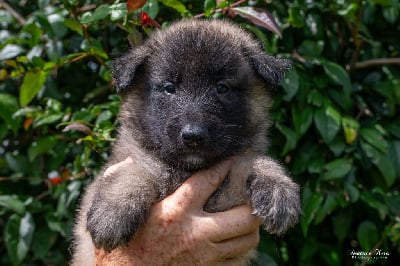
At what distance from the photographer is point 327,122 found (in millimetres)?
3586

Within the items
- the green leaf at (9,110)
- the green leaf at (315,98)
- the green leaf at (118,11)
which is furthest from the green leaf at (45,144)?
the green leaf at (315,98)

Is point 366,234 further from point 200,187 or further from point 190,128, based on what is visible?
point 190,128

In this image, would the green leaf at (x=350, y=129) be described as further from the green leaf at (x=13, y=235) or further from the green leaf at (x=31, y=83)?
the green leaf at (x=13, y=235)

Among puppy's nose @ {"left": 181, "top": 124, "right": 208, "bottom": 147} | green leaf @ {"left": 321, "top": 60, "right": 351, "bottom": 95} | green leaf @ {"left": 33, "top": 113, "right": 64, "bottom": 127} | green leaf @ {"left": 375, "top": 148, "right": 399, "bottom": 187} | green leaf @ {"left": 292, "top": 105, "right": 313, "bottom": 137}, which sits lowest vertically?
green leaf @ {"left": 375, "top": 148, "right": 399, "bottom": 187}

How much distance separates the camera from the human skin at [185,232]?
2777 mm

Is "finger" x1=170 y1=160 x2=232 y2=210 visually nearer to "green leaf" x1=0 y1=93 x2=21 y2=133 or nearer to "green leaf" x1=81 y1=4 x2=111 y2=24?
"green leaf" x1=81 y1=4 x2=111 y2=24

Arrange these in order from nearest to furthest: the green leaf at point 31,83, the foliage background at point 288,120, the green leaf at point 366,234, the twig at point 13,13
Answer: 1. the green leaf at point 31,83
2. the foliage background at point 288,120
3. the green leaf at point 366,234
4. the twig at point 13,13

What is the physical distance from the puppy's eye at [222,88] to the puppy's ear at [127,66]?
1.29ft

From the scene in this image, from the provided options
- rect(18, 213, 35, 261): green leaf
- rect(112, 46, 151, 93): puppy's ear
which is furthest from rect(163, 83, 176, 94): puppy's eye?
rect(18, 213, 35, 261): green leaf

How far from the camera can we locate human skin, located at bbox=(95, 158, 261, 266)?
2777 millimetres

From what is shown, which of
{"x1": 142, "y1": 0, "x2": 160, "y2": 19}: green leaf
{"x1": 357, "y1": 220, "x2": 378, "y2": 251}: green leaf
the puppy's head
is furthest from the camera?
{"x1": 357, "y1": 220, "x2": 378, "y2": 251}: green leaf

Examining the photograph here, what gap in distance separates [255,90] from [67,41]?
1.38 meters

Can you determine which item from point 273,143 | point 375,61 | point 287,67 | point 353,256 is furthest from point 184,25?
point 353,256

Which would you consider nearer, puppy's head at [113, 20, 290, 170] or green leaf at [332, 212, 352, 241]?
puppy's head at [113, 20, 290, 170]
